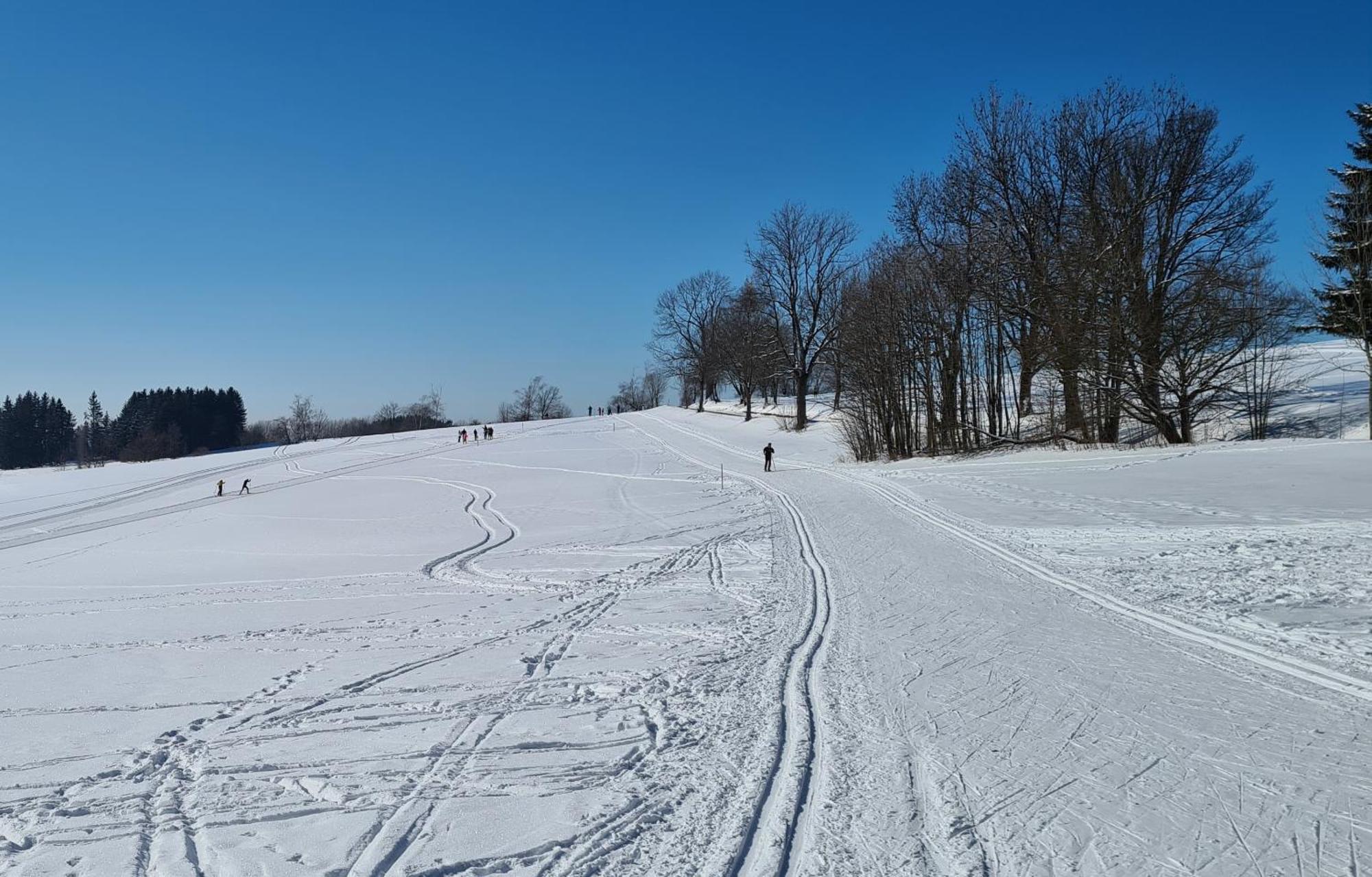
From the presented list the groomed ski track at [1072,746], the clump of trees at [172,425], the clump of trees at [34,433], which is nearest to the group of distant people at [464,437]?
the groomed ski track at [1072,746]

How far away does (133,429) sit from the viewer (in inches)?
4013

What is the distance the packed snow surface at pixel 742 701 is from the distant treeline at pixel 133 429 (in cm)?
9815

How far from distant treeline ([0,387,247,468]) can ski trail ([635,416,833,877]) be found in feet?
355

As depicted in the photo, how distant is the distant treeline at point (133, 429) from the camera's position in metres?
98.2

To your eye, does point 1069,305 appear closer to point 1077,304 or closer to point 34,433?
point 1077,304

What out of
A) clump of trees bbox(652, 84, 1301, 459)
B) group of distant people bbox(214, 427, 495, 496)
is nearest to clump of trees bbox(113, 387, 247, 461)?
group of distant people bbox(214, 427, 495, 496)

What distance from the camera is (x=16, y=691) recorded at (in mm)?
7484

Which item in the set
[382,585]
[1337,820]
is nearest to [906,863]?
[1337,820]

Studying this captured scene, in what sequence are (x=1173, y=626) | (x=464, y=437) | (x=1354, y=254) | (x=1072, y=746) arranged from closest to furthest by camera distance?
(x=1072, y=746) < (x=1173, y=626) < (x=1354, y=254) < (x=464, y=437)

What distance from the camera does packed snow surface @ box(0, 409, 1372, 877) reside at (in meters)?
4.01

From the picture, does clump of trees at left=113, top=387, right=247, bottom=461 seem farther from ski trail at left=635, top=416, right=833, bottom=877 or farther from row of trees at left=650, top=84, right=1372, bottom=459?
ski trail at left=635, top=416, right=833, bottom=877

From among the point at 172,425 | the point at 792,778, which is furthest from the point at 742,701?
the point at 172,425

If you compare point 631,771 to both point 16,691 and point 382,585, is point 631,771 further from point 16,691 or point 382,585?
point 382,585

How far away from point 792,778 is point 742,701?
155cm
